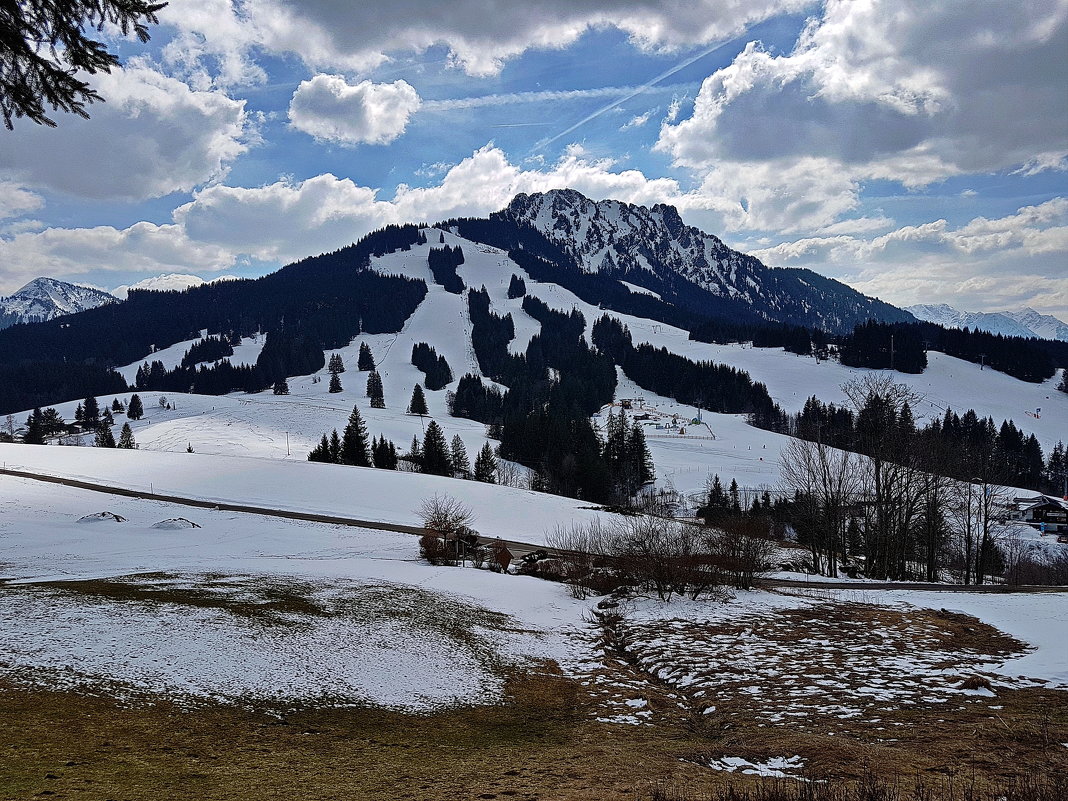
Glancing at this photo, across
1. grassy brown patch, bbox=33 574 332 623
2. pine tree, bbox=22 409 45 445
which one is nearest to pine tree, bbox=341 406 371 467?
pine tree, bbox=22 409 45 445

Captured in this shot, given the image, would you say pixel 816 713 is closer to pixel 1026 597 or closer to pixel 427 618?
pixel 427 618

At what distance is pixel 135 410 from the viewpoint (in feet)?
455

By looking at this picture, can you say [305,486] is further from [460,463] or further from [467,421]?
[467,421]

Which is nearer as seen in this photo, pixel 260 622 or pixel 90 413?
pixel 260 622

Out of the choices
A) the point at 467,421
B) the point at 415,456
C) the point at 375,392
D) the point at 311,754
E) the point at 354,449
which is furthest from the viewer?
the point at 375,392

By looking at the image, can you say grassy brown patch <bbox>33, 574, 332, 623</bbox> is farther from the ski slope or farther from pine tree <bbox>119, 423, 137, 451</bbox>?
pine tree <bbox>119, 423, 137, 451</bbox>

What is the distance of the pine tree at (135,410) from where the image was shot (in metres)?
137

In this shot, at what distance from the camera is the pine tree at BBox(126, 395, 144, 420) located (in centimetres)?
13700

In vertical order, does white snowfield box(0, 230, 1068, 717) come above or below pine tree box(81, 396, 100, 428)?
below

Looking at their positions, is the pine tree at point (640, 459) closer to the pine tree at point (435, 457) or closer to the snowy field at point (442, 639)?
the pine tree at point (435, 457)

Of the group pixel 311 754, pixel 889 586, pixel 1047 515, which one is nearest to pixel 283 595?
pixel 311 754

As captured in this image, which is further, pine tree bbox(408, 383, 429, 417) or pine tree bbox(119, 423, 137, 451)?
pine tree bbox(408, 383, 429, 417)

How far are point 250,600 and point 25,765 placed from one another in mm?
12852

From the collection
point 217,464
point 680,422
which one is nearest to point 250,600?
point 217,464
